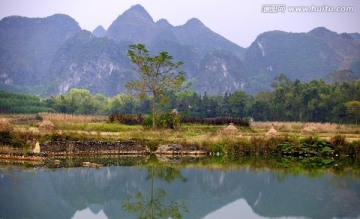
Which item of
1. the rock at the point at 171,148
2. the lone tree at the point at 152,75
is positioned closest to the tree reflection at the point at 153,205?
the rock at the point at 171,148

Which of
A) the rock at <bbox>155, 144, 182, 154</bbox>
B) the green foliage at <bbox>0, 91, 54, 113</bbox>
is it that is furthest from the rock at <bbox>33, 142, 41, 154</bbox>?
the green foliage at <bbox>0, 91, 54, 113</bbox>

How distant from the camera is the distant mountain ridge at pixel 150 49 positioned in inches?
5079

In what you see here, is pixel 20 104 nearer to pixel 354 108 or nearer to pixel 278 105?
pixel 278 105

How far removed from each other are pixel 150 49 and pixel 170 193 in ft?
446

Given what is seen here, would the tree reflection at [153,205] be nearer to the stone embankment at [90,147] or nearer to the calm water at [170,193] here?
the calm water at [170,193]

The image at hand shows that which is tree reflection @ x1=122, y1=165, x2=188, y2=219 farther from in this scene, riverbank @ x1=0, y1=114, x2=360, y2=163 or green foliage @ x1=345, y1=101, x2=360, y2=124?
green foliage @ x1=345, y1=101, x2=360, y2=124

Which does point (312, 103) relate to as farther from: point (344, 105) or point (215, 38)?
point (215, 38)

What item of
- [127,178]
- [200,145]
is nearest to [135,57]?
[200,145]

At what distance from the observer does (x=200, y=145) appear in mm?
21125

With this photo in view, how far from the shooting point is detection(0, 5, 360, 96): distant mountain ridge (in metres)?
129

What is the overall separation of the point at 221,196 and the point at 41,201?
480 cm

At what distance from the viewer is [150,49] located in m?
148

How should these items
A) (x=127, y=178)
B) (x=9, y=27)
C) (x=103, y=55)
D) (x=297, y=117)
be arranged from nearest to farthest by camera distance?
(x=127, y=178) → (x=297, y=117) → (x=103, y=55) → (x=9, y=27)

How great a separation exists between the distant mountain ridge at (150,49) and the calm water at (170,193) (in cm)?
10502
